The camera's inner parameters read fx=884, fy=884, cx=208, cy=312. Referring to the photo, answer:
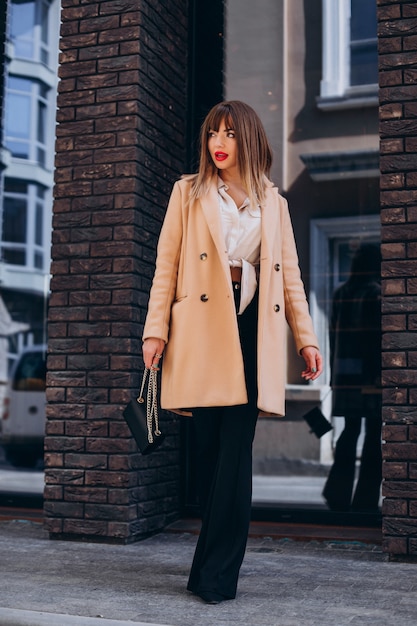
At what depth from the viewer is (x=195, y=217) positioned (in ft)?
13.4

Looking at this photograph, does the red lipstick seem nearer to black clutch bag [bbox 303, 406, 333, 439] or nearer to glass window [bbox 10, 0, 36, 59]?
black clutch bag [bbox 303, 406, 333, 439]

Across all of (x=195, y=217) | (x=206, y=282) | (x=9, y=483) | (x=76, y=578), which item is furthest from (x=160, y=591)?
(x=9, y=483)

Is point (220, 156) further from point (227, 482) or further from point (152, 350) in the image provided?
point (227, 482)

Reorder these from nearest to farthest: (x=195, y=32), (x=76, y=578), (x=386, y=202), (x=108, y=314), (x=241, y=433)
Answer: (x=241, y=433) < (x=76, y=578) < (x=386, y=202) < (x=108, y=314) < (x=195, y=32)

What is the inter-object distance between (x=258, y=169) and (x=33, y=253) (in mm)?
3146

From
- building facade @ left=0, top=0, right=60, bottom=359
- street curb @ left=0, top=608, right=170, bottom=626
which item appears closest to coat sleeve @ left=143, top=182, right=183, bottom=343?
street curb @ left=0, top=608, right=170, bottom=626

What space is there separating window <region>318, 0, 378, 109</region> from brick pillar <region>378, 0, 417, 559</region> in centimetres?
76

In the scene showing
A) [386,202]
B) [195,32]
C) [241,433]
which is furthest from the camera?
A: [195,32]

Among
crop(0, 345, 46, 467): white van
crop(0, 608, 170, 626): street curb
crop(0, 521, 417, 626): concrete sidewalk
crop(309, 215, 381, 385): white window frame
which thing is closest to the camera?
crop(0, 608, 170, 626): street curb

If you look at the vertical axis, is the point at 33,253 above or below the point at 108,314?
above

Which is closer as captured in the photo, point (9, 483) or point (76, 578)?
point (76, 578)

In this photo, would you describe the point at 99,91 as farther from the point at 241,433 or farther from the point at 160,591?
the point at 160,591

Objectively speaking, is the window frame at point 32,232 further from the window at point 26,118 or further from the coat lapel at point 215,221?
the coat lapel at point 215,221

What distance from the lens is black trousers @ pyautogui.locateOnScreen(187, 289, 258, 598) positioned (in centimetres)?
389
